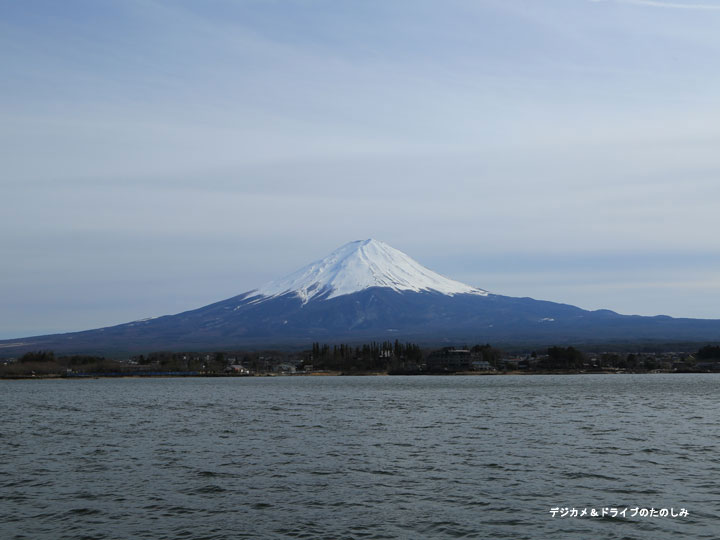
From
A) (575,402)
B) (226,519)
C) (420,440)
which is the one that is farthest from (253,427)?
(575,402)

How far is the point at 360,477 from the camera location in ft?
101

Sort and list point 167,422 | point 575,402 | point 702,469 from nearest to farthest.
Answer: point 702,469 < point 167,422 < point 575,402

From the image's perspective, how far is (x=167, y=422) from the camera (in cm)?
5681

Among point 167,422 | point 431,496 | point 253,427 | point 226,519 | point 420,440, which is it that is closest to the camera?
point 226,519

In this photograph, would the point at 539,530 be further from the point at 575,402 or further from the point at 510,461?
the point at 575,402

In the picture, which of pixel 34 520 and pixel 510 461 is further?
pixel 510 461

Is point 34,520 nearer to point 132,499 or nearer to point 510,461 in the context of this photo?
point 132,499

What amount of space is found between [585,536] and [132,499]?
15.1m

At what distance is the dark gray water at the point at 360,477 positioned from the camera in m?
23.0

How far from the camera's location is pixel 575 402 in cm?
7612

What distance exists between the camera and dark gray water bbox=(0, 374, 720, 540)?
2300cm

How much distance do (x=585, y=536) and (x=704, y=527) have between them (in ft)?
11.8

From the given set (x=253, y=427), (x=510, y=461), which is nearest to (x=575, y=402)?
(x=253, y=427)

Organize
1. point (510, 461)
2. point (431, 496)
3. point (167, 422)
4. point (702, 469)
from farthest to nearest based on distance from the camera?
point (167, 422) < point (510, 461) < point (702, 469) < point (431, 496)
